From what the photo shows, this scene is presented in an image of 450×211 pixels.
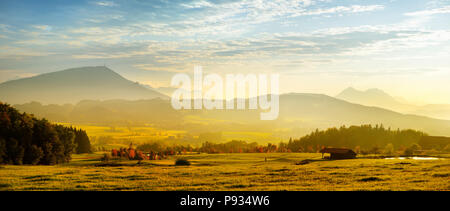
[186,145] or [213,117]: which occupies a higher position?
[213,117]

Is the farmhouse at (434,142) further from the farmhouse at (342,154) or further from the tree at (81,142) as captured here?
the tree at (81,142)

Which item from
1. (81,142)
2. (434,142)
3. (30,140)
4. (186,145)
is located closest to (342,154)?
(434,142)

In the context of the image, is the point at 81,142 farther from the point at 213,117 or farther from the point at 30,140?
the point at 213,117

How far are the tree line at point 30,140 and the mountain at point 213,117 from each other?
108 feet

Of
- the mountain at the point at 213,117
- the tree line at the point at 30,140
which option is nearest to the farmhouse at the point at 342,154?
the mountain at the point at 213,117

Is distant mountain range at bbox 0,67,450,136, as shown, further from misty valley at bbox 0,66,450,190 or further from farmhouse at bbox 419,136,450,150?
farmhouse at bbox 419,136,450,150

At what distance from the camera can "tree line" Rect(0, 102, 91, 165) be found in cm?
6962

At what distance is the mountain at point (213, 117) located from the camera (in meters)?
135

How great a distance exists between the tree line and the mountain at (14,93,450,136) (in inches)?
1291

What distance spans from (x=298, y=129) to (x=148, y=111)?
70.7m

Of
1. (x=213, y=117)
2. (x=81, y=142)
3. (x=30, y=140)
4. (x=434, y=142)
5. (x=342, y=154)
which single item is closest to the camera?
(x=30, y=140)

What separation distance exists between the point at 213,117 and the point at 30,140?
83573mm

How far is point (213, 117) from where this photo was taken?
150 metres
